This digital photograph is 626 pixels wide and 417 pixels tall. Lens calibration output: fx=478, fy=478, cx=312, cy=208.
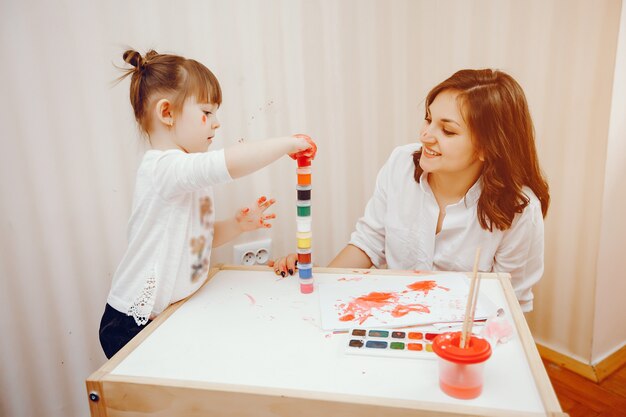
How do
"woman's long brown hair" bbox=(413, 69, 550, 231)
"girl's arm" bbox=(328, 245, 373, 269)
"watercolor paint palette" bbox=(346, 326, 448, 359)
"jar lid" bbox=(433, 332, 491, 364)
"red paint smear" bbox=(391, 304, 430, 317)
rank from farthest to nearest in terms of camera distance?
1. "girl's arm" bbox=(328, 245, 373, 269)
2. "woman's long brown hair" bbox=(413, 69, 550, 231)
3. "red paint smear" bbox=(391, 304, 430, 317)
4. "watercolor paint palette" bbox=(346, 326, 448, 359)
5. "jar lid" bbox=(433, 332, 491, 364)

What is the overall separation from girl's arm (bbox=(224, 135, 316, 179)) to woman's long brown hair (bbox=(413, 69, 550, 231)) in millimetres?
408

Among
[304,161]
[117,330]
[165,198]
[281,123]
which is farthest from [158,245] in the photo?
[281,123]

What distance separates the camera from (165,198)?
87cm

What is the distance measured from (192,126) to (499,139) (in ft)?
2.09

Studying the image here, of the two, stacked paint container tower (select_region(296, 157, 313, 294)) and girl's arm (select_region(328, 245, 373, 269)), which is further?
girl's arm (select_region(328, 245, 373, 269))

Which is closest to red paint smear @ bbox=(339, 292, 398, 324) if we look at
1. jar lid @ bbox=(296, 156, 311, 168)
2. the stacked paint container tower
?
the stacked paint container tower

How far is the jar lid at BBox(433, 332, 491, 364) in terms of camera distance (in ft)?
1.88

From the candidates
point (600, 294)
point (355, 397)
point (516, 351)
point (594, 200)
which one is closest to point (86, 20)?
point (355, 397)

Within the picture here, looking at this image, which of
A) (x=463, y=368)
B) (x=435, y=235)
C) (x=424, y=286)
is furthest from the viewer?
(x=435, y=235)

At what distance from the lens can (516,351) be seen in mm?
690

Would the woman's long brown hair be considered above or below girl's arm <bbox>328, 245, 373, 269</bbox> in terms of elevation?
above

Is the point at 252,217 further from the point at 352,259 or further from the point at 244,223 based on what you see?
the point at 352,259

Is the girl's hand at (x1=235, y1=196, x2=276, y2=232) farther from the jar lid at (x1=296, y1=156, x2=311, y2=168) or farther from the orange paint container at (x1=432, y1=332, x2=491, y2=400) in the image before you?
the orange paint container at (x1=432, y1=332, x2=491, y2=400)

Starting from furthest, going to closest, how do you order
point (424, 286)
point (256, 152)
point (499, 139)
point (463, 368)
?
point (499, 139) → point (424, 286) → point (256, 152) → point (463, 368)
